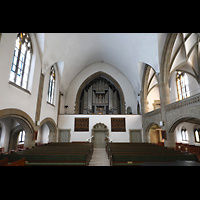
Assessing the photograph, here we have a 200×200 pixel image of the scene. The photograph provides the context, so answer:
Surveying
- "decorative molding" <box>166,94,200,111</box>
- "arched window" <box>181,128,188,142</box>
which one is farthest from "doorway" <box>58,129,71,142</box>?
"arched window" <box>181,128,188,142</box>

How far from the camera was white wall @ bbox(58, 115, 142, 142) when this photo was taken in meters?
14.3

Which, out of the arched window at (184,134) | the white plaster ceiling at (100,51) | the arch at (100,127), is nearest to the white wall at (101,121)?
the arch at (100,127)

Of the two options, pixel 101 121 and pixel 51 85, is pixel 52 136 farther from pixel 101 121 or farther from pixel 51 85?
pixel 101 121

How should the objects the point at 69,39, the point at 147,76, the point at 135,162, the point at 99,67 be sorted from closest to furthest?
1. the point at 135,162
2. the point at 69,39
3. the point at 147,76
4. the point at 99,67

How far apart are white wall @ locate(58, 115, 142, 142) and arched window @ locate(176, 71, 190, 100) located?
16.4 feet

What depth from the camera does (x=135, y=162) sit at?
17.9 ft

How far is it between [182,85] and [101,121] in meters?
9.72

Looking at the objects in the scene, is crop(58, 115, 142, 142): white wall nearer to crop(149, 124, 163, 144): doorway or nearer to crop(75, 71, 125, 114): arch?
crop(75, 71, 125, 114): arch

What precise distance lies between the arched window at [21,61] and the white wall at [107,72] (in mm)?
8873

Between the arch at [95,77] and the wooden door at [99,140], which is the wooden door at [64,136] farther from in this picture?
the arch at [95,77]
